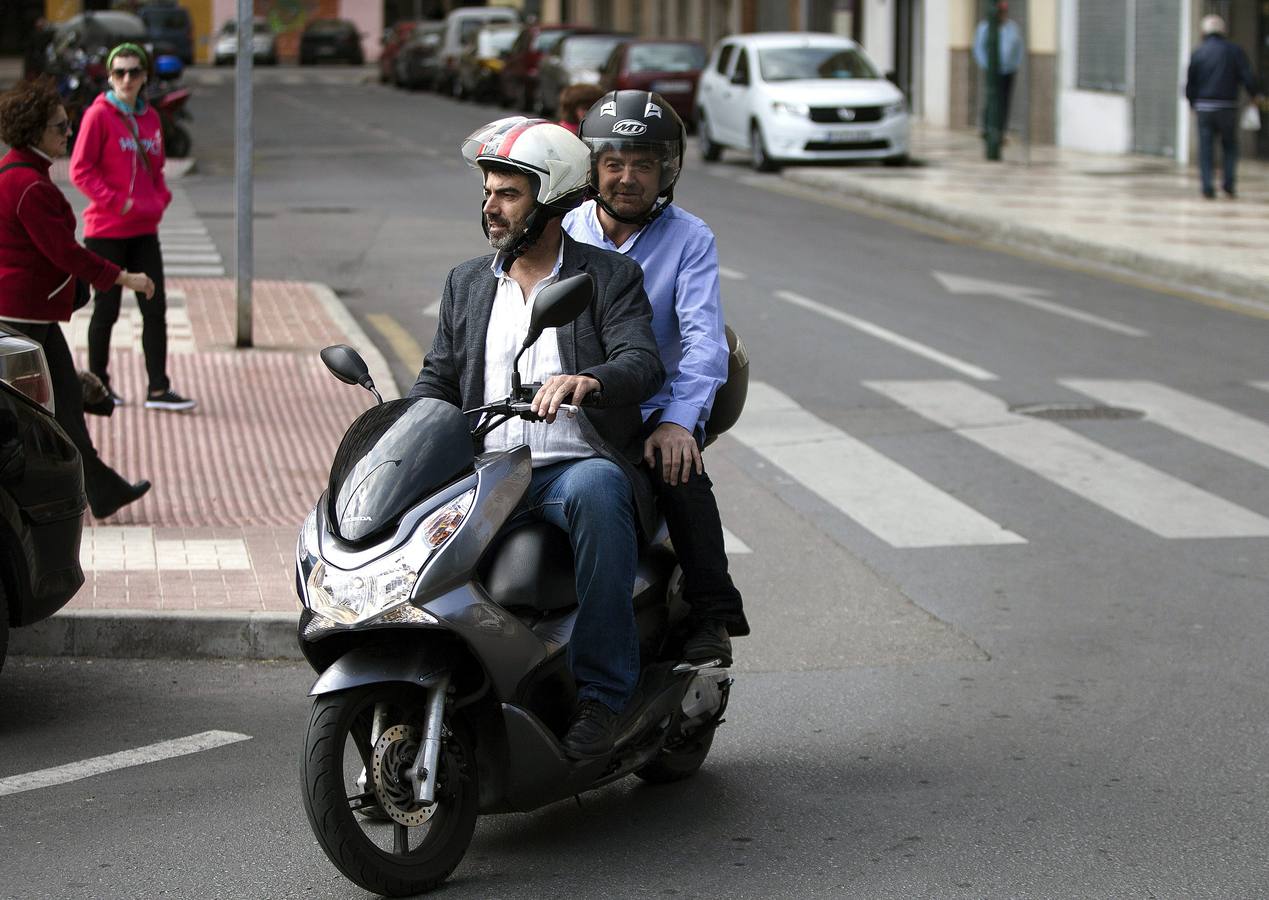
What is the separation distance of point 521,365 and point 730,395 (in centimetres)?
75

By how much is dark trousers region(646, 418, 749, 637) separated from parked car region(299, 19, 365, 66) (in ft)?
223

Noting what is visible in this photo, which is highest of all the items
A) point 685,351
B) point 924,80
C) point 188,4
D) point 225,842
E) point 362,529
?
point 188,4

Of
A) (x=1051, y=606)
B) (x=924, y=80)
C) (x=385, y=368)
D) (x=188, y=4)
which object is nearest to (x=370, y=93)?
(x=924, y=80)

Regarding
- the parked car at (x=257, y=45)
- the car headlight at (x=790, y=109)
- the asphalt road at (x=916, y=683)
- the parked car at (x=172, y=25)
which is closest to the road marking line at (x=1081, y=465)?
the asphalt road at (x=916, y=683)

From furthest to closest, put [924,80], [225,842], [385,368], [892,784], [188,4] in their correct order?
[188,4], [924,80], [385,368], [892,784], [225,842]

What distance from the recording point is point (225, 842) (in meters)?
5.09

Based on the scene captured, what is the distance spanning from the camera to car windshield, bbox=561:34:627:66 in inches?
1407

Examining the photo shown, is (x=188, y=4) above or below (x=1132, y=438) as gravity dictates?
above

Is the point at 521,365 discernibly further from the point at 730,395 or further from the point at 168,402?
the point at 168,402

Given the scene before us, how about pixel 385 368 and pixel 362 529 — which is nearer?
pixel 362 529

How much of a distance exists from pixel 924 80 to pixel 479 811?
1377 inches

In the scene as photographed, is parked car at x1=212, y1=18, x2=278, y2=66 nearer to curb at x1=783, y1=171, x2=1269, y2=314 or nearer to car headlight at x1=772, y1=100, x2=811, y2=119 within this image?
car headlight at x1=772, y1=100, x2=811, y2=119

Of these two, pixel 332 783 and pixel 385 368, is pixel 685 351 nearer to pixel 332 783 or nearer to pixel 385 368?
pixel 332 783

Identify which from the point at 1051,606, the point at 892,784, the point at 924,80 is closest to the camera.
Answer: the point at 892,784
